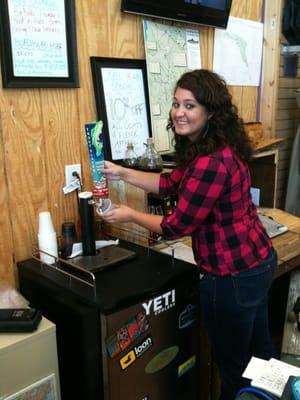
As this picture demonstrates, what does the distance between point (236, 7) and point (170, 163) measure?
1.02 metres

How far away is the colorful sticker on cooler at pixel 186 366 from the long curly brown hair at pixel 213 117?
0.67 m

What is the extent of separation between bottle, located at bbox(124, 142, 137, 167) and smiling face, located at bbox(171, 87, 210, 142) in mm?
410

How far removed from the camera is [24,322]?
45.9 inches

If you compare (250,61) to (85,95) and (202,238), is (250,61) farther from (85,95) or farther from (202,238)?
(202,238)

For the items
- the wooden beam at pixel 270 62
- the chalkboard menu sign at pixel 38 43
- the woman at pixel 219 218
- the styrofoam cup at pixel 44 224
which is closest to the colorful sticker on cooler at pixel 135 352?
the woman at pixel 219 218

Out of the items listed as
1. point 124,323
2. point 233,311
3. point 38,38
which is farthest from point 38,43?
point 233,311

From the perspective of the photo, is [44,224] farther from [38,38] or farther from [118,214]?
[38,38]

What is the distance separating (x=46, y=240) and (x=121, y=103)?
65 centimetres

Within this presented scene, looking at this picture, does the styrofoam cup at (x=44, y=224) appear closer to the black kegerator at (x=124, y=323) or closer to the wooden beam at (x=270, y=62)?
the black kegerator at (x=124, y=323)

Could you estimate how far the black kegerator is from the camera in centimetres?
117

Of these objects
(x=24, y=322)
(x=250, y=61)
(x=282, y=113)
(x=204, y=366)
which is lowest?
(x=204, y=366)

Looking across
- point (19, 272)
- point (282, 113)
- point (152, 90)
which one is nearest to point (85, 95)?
point (152, 90)

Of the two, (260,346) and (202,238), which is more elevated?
(202,238)

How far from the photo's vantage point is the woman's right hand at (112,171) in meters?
1.46
